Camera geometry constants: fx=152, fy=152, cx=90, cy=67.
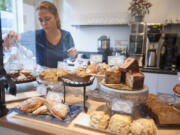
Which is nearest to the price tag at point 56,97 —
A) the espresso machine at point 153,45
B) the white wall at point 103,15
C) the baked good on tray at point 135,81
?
the baked good on tray at point 135,81

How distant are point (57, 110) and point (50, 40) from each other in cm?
127

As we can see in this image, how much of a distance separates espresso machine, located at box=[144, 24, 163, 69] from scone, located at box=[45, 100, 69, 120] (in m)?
2.23

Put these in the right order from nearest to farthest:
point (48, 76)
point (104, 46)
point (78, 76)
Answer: point (78, 76) < point (48, 76) < point (104, 46)

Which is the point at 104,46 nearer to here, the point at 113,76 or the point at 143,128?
the point at 113,76

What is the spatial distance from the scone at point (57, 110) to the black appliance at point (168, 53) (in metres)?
2.30

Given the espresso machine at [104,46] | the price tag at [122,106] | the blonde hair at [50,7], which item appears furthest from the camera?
the espresso machine at [104,46]

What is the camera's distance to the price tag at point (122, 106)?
2.78 feet

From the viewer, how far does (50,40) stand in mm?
2014

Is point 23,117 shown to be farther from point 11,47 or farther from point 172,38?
point 172,38

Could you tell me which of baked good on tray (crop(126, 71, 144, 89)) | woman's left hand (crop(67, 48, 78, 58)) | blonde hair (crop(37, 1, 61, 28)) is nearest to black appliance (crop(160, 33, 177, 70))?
woman's left hand (crop(67, 48, 78, 58))

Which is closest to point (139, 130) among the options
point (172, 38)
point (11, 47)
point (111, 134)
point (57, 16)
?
point (111, 134)

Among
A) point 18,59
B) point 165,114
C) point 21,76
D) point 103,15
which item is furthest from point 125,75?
point 103,15

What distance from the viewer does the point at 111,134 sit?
2.63ft

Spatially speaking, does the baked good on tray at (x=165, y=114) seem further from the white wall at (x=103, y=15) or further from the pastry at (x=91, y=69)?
the white wall at (x=103, y=15)
